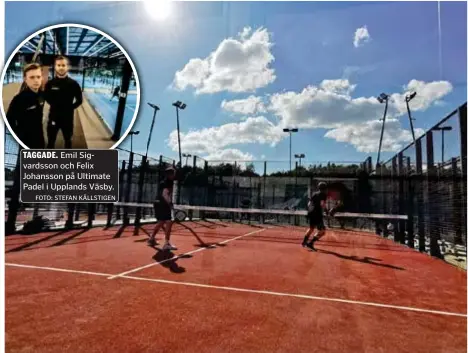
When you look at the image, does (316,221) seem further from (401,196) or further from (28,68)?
(28,68)

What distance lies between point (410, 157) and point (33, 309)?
4.12 m

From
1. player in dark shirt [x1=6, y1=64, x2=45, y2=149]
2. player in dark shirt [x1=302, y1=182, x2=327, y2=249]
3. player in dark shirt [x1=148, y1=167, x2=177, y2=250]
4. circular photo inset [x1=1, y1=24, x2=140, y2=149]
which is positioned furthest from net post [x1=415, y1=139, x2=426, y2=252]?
player in dark shirt [x1=6, y1=64, x2=45, y2=149]

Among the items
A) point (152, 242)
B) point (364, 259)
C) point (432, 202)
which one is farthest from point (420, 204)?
point (152, 242)

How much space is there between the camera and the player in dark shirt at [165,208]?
2811 mm

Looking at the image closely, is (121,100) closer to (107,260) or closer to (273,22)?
(273,22)

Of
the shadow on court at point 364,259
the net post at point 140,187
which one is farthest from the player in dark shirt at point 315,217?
the net post at point 140,187

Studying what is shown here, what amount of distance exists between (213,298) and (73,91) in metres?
1.35

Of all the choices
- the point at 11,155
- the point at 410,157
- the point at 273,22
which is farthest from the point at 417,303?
the point at 410,157

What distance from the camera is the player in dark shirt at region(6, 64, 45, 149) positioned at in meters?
1.82

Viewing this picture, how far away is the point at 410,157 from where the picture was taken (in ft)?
14.1

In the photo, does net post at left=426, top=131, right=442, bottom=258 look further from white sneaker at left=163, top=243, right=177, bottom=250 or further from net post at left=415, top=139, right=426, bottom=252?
white sneaker at left=163, top=243, right=177, bottom=250

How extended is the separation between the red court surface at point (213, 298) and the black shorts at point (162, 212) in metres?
0.15

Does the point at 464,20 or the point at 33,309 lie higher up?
the point at 464,20

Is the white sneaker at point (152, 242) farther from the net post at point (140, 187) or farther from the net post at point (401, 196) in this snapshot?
the net post at point (401, 196)
